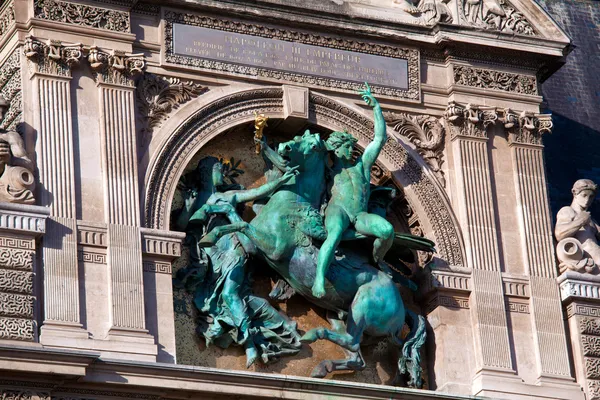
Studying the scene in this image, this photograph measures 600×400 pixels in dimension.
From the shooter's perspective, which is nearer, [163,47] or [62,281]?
[62,281]

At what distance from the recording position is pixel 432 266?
29.1m

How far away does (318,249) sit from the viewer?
28.3m

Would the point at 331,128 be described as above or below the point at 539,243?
above

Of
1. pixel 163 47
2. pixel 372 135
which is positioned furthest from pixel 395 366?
Result: pixel 163 47

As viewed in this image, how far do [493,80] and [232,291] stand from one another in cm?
503

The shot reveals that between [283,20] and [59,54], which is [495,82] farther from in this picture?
[59,54]

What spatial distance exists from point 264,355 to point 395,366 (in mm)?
1881

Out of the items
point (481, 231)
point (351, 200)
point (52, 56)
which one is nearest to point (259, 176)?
point (351, 200)

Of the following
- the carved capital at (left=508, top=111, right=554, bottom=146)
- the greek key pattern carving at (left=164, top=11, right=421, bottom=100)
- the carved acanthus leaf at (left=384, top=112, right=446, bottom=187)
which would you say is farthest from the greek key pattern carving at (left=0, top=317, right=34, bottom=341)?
the carved capital at (left=508, top=111, right=554, bottom=146)

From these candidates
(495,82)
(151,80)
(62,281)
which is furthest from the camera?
(495,82)

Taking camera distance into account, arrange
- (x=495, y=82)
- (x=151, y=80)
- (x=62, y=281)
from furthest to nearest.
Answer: (x=495, y=82) < (x=151, y=80) < (x=62, y=281)

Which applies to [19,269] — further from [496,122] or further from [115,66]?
[496,122]

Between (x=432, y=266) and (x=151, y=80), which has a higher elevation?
(x=151, y=80)

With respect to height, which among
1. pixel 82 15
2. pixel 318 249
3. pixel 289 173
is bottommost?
pixel 318 249
